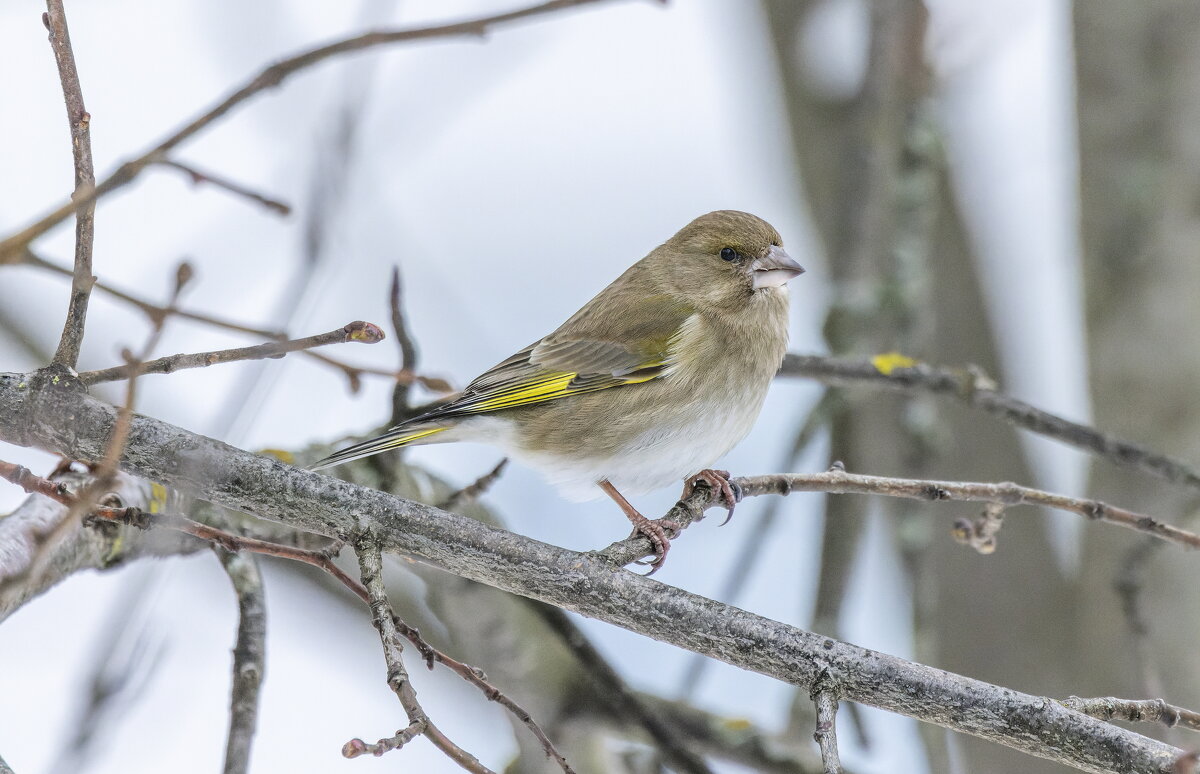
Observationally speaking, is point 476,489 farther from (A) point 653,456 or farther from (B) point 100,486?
(B) point 100,486

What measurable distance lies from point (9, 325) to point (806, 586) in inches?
161

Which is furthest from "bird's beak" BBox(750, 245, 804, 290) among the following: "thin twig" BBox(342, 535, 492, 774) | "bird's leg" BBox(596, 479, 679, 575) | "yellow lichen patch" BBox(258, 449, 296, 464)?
"thin twig" BBox(342, 535, 492, 774)

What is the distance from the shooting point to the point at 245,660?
2.72 m

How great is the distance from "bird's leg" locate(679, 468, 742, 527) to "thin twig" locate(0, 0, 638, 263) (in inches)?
75.8

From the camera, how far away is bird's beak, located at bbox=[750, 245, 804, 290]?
15.0 ft

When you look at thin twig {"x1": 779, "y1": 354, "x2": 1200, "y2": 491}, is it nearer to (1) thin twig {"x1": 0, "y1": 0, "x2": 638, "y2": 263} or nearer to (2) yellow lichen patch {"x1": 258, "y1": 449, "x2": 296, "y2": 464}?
(2) yellow lichen patch {"x1": 258, "y1": 449, "x2": 296, "y2": 464}

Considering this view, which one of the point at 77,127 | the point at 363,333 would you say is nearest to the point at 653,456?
the point at 363,333

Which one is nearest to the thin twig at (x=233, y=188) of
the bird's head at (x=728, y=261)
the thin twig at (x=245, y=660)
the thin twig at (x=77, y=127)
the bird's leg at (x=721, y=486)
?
the thin twig at (x=77, y=127)

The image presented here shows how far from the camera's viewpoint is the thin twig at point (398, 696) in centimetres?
189

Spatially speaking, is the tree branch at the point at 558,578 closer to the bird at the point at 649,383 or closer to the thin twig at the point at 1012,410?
the bird at the point at 649,383

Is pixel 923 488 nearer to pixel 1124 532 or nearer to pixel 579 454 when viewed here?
pixel 579 454

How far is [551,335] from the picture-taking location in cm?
481

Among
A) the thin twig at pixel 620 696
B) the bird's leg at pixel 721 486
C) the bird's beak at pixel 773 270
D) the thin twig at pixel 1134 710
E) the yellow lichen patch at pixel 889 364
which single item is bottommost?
the thin twig at pixel 1134 710

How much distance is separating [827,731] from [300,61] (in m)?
1.66
